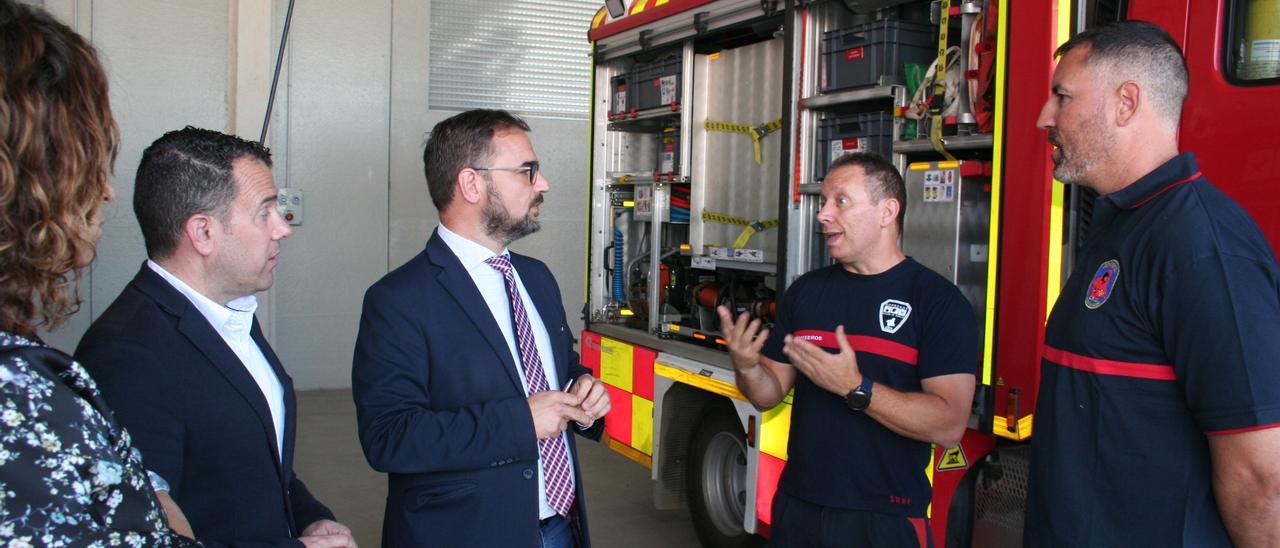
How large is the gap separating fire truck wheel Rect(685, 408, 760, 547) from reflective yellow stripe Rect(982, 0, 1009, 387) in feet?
5.92

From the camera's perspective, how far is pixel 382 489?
6031 millimetres

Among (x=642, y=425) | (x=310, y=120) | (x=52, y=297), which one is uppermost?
(x=310, y=120)

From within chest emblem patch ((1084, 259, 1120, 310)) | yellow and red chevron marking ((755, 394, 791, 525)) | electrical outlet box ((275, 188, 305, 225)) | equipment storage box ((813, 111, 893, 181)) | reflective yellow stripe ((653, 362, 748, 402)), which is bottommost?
yellow and red chevron marking ((755, 394, 791, 525))

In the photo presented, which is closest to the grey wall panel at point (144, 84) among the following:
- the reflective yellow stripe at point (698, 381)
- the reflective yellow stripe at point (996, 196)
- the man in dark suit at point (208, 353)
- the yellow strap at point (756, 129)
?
the reflective yellow stripe at point (698, 381)

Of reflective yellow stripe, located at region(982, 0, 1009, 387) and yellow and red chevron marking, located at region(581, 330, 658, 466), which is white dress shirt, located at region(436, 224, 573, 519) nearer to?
reflective yellow stripe, located at region(982, 0, 1009, 387)

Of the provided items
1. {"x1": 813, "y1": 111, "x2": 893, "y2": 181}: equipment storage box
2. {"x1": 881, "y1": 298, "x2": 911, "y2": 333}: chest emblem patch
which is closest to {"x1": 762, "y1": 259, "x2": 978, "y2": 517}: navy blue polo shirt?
{"x1": 881, "y1": 298, "x2": 911, "y2": 333}: chest emblem patch

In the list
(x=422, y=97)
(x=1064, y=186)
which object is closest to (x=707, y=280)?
(x=1064, y=186)

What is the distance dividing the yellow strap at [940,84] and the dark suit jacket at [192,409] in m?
2.40

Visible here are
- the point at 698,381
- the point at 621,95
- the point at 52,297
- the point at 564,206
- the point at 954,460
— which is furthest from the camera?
the point at 564,206

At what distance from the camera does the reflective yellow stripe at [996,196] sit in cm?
299

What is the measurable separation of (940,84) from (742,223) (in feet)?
4.97

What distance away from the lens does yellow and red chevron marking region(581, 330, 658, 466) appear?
5031 mm

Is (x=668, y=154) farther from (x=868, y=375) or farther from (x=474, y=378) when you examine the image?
(x=474, y=378)

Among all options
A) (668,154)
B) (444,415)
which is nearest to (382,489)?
(668,154)
